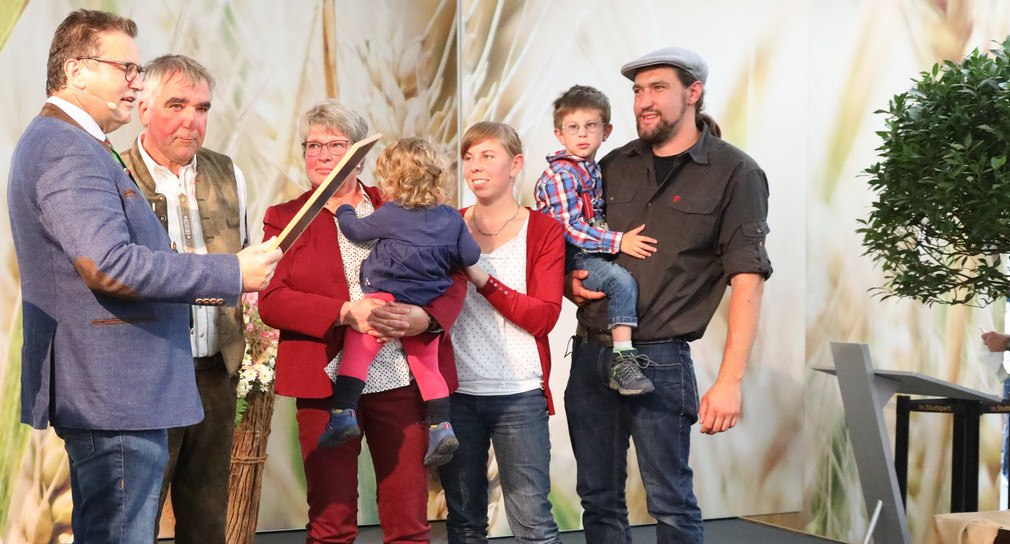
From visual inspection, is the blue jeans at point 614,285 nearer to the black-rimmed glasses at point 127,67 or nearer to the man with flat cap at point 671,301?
the man with flat cap at point 671,301

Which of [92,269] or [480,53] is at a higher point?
[480,53]

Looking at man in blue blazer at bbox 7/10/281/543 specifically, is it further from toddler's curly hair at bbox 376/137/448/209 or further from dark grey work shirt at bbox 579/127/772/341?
dark grey work shirt at bbox 579/127/772/341

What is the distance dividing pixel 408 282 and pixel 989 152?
2184 mm

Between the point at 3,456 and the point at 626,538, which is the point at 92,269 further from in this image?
the point at 3,456

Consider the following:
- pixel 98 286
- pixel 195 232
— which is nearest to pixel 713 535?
pixel 195 232

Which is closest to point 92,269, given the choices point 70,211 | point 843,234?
point 70,211

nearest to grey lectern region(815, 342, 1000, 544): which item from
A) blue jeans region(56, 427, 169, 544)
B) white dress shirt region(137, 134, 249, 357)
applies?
white dress shirt region(137, 134, 249, 357)

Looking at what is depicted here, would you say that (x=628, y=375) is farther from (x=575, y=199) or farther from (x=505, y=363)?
(x=575, y=199)

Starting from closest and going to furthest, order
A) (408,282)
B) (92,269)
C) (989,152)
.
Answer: (92,269)
(408,282)
(989,152)

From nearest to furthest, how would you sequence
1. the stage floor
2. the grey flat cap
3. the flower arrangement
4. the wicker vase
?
the grey flat cap
the flower arrangement
the wicker vase
the stage floor

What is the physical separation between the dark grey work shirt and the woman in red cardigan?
216 mm

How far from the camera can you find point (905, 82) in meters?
5.37

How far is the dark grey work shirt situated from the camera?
115 inches

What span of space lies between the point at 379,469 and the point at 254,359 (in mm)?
1502
